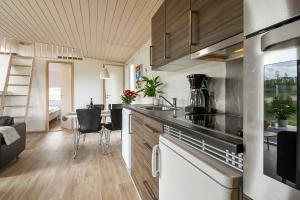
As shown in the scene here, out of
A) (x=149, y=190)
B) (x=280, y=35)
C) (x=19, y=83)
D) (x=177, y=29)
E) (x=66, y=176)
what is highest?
(x=177, y=29)

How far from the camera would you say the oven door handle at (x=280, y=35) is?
19.0 inches

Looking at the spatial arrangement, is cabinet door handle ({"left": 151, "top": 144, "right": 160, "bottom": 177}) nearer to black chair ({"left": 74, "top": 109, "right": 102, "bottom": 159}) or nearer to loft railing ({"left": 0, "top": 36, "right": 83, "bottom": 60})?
black chair ({"left": 74, "top": 109, "right": 102, "bottom": 159})

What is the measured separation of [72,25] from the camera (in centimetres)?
336

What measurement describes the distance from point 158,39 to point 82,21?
5.06 feet

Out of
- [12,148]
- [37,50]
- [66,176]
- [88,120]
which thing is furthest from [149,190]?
[37,50]

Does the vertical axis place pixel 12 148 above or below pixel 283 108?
below

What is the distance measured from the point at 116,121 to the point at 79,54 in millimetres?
3157

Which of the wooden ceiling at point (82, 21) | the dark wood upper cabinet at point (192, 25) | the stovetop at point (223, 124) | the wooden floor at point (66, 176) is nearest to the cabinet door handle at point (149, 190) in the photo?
the wooden floor at point (66, 176)

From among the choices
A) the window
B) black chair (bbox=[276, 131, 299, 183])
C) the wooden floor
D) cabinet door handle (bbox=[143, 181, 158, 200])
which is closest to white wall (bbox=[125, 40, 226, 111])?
cabinet door handle (bbox=[143, 181, 158, 200])

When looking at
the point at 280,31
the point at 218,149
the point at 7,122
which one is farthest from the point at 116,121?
the point at 280,31

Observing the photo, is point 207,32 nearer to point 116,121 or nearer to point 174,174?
point 174,174

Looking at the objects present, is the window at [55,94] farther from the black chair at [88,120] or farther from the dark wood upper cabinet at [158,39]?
the dark wood upper cabinet at [158,39]

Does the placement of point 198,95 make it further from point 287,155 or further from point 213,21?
point 287,155

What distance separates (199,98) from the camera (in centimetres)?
169
